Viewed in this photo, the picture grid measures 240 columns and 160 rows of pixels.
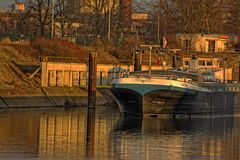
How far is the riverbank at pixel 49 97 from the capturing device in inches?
2709

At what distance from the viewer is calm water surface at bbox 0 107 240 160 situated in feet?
134

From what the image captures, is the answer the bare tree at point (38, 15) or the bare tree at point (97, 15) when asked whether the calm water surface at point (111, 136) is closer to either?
the bare tree at point (38, 15)

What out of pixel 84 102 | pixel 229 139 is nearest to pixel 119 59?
pixel 84 102

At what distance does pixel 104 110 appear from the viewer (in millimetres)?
72250

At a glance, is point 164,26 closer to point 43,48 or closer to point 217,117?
point 43,48

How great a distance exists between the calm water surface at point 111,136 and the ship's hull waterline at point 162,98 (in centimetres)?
97

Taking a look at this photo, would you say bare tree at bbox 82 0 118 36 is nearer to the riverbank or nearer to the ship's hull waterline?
the riverbank

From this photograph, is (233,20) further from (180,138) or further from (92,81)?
(180,138)

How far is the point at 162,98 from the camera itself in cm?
6316

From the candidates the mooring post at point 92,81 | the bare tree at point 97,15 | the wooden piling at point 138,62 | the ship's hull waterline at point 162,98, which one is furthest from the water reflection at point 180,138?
the bare tree at point 97,15

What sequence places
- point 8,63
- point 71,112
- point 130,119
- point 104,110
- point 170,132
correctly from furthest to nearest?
point 8,63, point 104,110, point 71,112, point 130,119, point 170,132

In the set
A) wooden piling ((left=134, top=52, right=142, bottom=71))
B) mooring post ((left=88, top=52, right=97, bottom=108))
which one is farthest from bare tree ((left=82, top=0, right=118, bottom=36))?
mooring post ((left=88, top=52, right=97, bottom=108))

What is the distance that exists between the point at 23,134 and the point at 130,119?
15.6m

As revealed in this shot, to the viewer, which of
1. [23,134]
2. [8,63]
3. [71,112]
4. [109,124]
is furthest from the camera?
[8,63]
